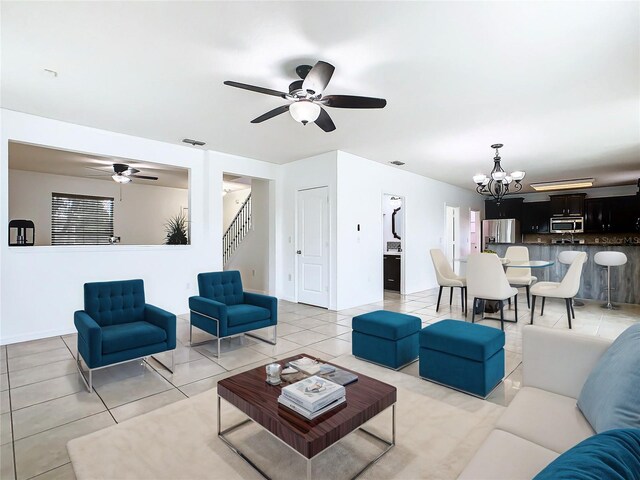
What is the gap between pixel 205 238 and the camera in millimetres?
5551

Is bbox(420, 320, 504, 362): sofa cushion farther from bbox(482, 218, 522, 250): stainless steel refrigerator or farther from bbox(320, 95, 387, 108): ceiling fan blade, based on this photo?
bbox(482, 218, 522, 250): stainless steel refrigerator

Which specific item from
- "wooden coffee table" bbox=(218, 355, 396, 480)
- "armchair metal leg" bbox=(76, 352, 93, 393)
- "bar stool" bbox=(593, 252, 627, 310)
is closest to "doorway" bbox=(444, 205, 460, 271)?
"bar stool" bbox=(593, 252, 627, 310)

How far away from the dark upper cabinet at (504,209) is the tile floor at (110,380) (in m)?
5.94

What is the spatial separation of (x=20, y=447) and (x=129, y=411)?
58cm

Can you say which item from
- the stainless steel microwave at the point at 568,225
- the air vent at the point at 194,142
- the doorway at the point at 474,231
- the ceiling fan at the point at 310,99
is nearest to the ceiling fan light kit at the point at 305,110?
the ceiling fan at the point at 310,99

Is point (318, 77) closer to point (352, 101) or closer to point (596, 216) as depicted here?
point (352, 101)

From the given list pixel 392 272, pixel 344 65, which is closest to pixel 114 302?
pixel 344 65

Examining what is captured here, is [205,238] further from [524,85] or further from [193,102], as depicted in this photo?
[524,85]

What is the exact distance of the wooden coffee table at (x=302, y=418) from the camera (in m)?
1.53

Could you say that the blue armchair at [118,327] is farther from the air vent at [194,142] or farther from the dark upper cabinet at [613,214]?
the dark upper cabinet at [613,214]

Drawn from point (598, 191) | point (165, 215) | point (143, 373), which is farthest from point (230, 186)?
point (598, 191)

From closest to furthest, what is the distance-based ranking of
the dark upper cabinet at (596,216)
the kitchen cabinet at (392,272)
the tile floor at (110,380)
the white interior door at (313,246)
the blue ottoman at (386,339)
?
the tile floor at (110,380) < the blue ottoman at (386,339) < the white interior door at (313,246) < the kitchen cabinet at (392,272) < the dark upper cabinet at (596,216)

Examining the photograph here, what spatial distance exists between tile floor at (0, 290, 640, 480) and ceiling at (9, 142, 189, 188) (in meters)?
3.17

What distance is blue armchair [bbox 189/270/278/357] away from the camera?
3459 mm
